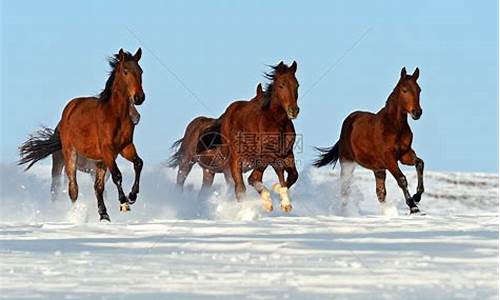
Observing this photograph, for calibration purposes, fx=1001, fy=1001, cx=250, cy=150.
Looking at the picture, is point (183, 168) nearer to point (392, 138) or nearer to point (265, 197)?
point (392, 138)

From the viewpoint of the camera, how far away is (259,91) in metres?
13.8

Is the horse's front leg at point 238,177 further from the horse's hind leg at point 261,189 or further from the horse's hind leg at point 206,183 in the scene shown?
the horse's hind leg at point 206,183

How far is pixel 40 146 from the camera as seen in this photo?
1552 centimetres

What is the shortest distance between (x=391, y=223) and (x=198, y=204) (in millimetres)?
5538

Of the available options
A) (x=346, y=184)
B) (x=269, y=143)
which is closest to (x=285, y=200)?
(x=269, y=143)

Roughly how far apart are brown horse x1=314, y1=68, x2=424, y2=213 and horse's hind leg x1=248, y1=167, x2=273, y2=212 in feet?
7.63

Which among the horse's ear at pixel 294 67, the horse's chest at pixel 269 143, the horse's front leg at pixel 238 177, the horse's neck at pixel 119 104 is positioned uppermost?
the horse's ear at pixel 294 67

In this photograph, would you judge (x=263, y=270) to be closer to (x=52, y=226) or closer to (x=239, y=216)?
(x=52, y=226)

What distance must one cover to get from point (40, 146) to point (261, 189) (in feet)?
13.9

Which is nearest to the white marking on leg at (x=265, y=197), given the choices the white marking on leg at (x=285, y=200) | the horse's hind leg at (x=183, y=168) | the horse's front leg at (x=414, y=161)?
the white marking on leg at (x=285, y=200)

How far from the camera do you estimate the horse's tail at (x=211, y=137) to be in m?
14.9

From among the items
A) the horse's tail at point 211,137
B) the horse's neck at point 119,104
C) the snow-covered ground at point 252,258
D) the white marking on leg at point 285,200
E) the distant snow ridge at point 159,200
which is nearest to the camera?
the snow-covered ground at point 252,258

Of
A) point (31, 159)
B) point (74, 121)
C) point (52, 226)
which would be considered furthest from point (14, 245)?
point (31, 159)

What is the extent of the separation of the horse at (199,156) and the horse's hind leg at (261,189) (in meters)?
2.32
